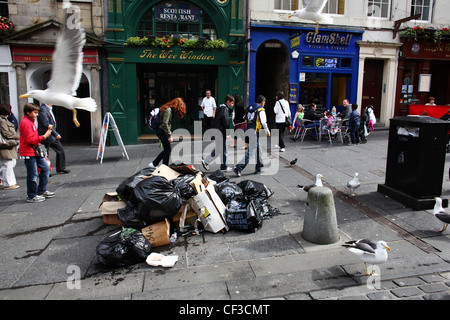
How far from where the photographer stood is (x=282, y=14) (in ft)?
46.2

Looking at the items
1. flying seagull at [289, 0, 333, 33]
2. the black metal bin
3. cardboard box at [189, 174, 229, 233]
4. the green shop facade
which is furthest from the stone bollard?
the green shop facade

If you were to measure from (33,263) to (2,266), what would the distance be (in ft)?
1.11

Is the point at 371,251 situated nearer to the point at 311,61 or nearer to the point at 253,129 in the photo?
the point at 253,129

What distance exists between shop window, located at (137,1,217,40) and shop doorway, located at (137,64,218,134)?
1.56m

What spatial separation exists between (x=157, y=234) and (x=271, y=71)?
13844 millimetres

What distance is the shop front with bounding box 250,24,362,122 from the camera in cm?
1412

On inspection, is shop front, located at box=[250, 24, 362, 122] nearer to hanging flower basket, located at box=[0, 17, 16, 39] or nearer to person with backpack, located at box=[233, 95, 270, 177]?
person with backpack, located at box=[233, 95, 270, 177]

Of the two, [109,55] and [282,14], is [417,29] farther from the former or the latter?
[109,55]

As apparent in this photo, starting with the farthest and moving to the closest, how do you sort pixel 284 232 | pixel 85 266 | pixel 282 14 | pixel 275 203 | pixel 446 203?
1. pixel 282 14
2. pixel 275 203
3. pixel 446 203
4. pixel 284 232
5. pixel 85 266

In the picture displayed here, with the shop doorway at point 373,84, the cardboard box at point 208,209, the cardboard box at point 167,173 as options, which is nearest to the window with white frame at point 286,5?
the shop doorway at point 373,84

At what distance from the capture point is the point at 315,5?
29.8 feet

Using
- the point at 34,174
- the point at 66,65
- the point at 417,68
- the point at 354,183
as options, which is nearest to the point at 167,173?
the point at 66,65
